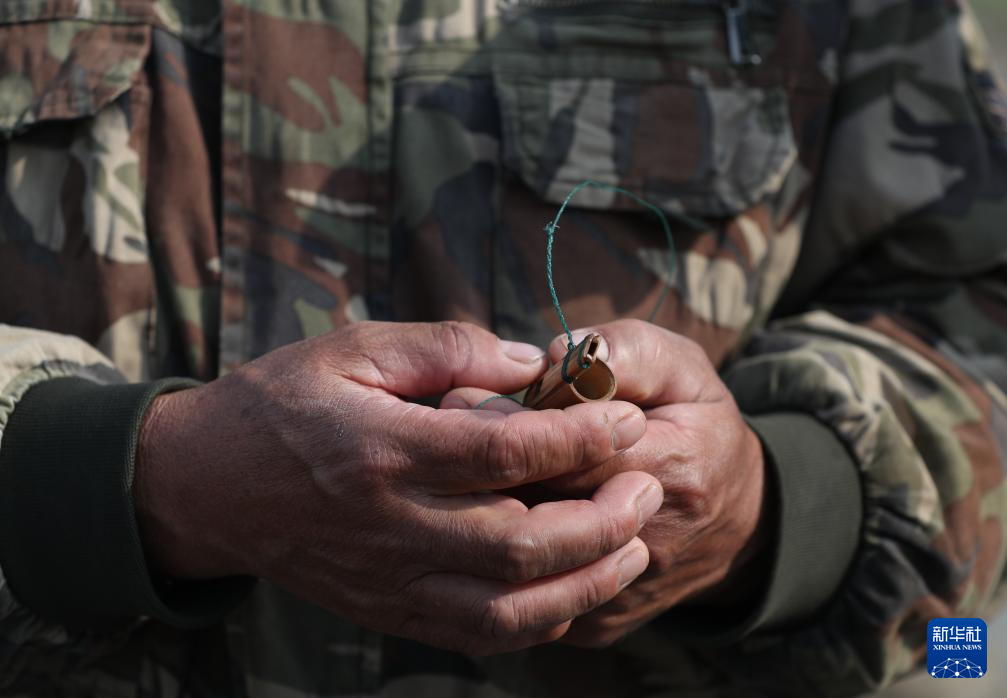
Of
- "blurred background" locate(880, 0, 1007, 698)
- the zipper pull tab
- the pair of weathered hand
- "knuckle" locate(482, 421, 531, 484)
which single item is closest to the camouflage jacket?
the zipper pull tab

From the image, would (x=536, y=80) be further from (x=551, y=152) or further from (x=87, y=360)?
(x=87, y=360)

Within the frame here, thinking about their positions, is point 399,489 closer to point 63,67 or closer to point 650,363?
point 650,363

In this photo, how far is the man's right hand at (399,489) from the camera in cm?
105

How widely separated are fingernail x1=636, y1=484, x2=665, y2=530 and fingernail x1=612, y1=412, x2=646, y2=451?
75 mm

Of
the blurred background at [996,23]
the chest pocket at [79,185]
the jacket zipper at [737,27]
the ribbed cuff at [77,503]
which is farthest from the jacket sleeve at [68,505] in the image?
the blurred background at [996,23]

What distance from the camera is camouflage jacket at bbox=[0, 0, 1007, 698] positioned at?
142cm

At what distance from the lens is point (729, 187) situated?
5.26 ft

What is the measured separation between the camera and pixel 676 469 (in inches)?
46.8

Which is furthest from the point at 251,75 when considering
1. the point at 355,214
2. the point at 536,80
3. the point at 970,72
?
the point at 970,72

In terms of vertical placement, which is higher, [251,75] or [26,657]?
[251,75]

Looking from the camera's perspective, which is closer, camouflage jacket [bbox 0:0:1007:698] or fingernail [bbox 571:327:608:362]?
fingernail [bbox 571:327:608:362]

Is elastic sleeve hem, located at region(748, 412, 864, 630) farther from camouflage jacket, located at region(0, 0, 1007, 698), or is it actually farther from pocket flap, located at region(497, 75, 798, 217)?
pocket flap, located at region(497, 75, 798, 217)

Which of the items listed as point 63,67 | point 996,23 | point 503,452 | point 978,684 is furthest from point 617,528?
point 996,23

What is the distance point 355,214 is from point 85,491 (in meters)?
0.61
